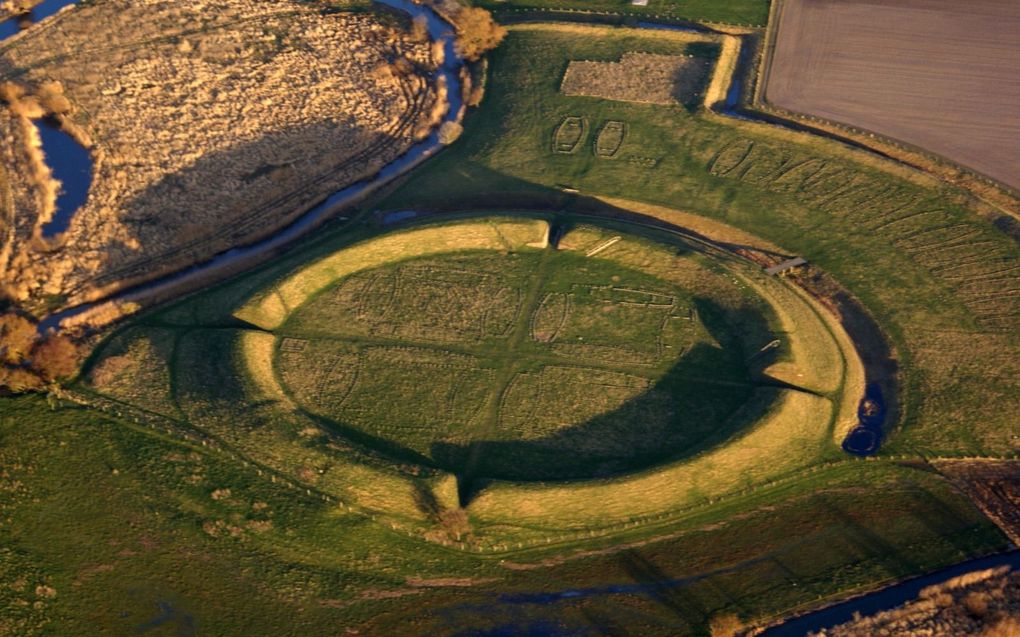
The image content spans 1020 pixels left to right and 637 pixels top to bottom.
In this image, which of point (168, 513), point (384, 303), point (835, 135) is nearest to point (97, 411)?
point (168, 513)

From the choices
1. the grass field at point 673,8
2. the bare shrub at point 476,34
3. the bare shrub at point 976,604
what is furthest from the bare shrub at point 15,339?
the grass field at point 673,8

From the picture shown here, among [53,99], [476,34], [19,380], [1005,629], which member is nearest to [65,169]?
[53,99]

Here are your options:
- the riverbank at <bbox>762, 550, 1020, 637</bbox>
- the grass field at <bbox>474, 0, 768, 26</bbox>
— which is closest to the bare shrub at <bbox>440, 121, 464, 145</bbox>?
the grass field at <bbox>474, 0, 768, 26</bbox>

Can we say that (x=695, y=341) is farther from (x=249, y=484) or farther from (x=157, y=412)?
(x=157, y=412)

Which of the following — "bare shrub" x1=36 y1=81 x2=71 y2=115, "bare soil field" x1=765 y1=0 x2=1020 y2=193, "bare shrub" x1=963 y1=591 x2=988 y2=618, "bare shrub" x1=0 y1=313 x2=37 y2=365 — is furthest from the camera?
"bare shrub" x1=36 y1=81 x2=71 y2=115

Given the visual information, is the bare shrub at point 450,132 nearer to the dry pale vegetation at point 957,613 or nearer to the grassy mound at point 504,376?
the grassy mound at point 504,376

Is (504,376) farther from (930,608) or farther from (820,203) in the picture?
(820,203)

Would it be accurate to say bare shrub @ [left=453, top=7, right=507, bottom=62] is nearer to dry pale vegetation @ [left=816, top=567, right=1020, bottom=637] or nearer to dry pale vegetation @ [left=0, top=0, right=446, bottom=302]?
dry pale vegetation @ [left=0, top=0, right=446, bottom=302]
